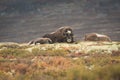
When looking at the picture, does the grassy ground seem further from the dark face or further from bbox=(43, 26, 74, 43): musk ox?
the dark face

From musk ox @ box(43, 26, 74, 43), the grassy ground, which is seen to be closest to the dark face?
musk ox @ box(43, 26, 74, 43)

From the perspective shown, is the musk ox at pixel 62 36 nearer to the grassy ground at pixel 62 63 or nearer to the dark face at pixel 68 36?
the dark face at pixel 68 36

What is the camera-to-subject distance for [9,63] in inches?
1264

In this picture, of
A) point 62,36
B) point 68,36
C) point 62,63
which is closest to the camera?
point 62,63

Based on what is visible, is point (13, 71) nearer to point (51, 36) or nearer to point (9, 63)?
point (9, 63)

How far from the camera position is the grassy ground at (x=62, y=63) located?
18547 millimetres

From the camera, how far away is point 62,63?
3103 centimetres

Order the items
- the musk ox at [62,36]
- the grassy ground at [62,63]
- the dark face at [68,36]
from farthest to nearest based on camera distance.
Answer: the dark face at [68,36] < the musk ox at [62,36] < the grassy ground at [62,63]

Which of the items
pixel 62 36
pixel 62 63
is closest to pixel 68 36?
pixel 62 36

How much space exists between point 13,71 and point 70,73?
415 inches

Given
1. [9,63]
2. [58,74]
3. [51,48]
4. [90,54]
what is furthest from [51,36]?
[58,74]

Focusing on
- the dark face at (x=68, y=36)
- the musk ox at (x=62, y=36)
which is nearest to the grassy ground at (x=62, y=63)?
the musk ox at (x=62, y=36)

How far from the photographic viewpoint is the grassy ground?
18547 mm

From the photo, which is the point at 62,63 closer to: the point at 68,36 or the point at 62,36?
the point at 62,36
